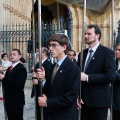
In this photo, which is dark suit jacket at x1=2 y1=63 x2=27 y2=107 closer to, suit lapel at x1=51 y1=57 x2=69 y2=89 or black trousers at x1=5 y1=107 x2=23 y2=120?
black trousers at x1=5 y1=107 x2=23 y2=120

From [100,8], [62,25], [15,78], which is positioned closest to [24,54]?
[62,25]

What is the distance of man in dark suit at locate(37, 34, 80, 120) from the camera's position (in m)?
3.28

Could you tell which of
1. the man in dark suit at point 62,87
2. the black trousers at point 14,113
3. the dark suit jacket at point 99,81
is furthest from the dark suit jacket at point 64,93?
the black trousers at point 14,113

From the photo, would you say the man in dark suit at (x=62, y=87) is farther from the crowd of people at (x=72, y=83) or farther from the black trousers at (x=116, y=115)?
the black trousers at (x=116, y=115)

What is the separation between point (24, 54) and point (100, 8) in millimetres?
10183

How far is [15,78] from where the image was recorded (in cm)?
499

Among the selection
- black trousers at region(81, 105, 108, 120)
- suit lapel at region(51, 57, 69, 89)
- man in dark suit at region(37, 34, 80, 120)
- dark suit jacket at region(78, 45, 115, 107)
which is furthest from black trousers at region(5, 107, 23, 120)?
suit lapel at region(51, 57, 69, 89)

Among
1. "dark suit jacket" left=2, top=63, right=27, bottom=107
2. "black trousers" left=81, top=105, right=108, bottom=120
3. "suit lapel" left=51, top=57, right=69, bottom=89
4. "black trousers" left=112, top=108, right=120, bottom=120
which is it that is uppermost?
"suit lapel" left=51, top=57, right=69, bottom=89

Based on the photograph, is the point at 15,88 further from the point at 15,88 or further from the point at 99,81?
the point at 99,81

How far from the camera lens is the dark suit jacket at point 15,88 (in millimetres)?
4970

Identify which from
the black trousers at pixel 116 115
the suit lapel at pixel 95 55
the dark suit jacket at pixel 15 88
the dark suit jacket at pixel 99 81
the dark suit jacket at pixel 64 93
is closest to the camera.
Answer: the dark suit jacket at pixel 64 93

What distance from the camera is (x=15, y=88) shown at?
5.04 metres

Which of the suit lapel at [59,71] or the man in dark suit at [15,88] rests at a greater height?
the suit lapel at [59,71]

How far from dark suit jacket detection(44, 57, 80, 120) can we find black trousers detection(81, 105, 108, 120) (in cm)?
80
